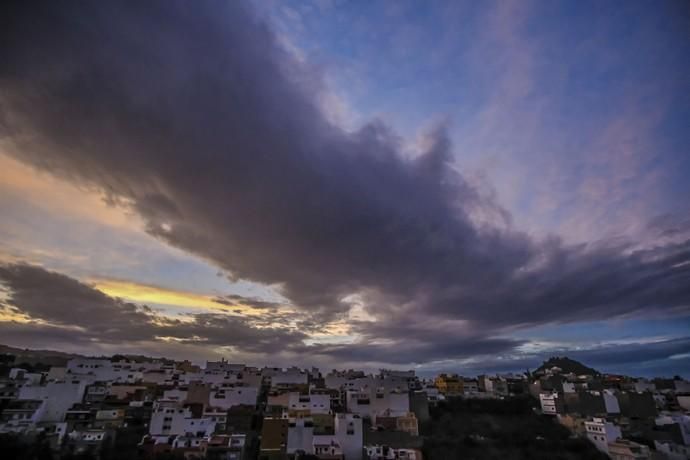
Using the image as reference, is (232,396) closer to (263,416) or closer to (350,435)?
(263,416)

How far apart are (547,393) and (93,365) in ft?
162

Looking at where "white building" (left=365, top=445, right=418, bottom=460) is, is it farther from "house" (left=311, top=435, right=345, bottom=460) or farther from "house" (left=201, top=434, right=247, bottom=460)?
"house" (left=201, top=434, right=247, bottom=460)

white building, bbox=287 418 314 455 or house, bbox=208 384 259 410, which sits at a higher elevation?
house, bbox=208 384 259 410

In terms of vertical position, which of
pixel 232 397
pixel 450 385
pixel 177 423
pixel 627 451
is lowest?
pixel 627 451

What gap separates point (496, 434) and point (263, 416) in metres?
21.4

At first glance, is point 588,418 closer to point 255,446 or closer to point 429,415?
point 429,415

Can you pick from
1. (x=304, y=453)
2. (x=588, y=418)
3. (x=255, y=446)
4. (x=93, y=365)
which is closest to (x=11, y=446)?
(x=255, y=446)

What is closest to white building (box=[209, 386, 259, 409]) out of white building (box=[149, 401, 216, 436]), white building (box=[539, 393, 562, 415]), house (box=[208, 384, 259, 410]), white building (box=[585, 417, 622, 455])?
house (box=[208, 384, 259, 410])

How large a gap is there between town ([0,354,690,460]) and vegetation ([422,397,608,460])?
0.39 metres

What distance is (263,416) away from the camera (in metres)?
36.3

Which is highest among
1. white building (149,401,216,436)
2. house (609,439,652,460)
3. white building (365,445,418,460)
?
white building (149,401,216,436)

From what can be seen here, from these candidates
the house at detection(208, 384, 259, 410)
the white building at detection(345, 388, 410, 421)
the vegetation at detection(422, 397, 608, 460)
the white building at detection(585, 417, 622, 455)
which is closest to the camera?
the vegetation at detection(422, 397, 608, 460)

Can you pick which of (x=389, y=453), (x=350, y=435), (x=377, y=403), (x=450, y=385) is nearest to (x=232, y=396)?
(x=350, y=435)

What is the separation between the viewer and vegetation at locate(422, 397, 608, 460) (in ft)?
112
